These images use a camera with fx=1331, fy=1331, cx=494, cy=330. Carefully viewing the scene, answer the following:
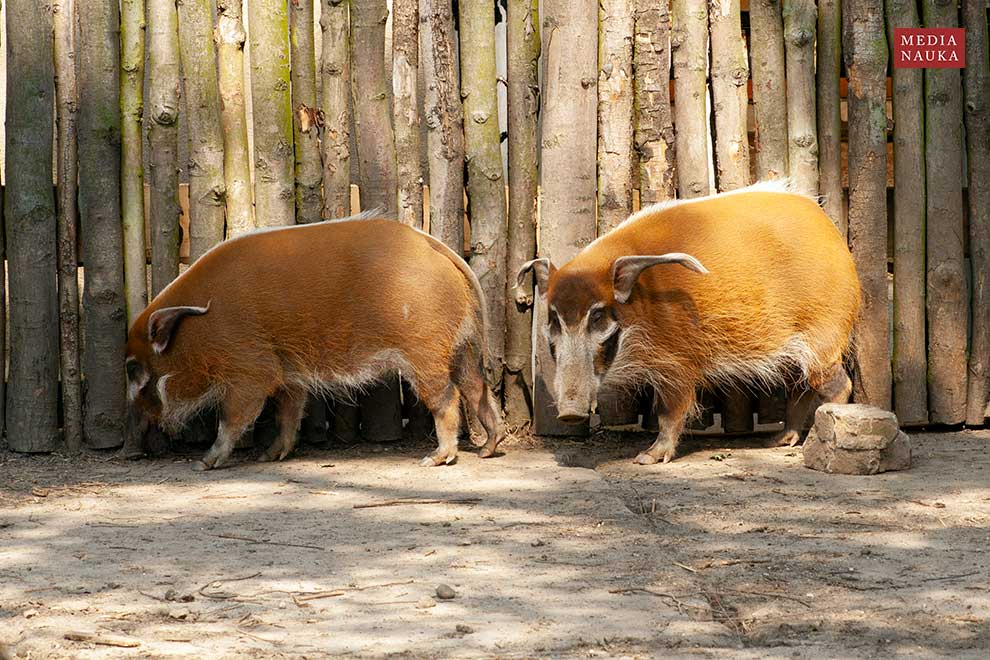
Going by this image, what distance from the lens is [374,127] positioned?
6762mm

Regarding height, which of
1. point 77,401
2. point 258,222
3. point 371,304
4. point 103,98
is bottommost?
point 77,401

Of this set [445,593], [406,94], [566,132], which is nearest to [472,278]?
[566,132]

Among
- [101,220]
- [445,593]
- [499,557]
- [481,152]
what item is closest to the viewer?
[445,593]

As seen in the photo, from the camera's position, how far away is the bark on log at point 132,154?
6.61 meters

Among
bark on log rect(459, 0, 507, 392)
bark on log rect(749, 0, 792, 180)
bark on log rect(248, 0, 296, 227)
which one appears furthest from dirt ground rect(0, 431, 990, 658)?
bark on log rect(749, 0, 792, 180)

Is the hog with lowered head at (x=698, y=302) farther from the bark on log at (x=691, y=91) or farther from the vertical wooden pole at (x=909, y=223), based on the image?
the vertical wooden pole at (x=909, y=223)

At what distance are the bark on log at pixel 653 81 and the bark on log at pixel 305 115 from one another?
1653 millimetres

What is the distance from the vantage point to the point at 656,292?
20.9ft

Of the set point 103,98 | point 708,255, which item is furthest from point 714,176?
point 103,98

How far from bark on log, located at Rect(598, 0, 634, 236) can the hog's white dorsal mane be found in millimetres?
233

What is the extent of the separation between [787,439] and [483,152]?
214cm

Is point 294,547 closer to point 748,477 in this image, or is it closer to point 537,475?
point 537,475

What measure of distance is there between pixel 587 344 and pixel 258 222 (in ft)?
5.98

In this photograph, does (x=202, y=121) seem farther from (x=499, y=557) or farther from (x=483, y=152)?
(x=499, y=557)
